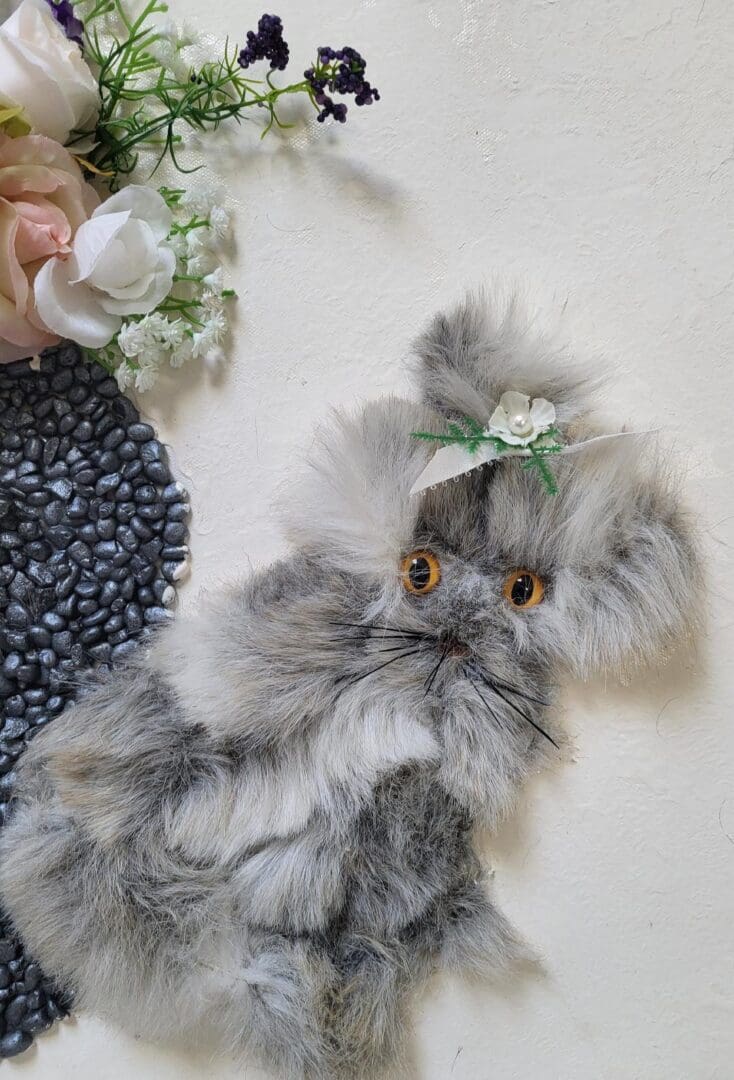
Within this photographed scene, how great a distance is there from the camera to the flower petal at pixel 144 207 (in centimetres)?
80

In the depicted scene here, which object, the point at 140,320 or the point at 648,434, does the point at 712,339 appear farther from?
the point at 140,320

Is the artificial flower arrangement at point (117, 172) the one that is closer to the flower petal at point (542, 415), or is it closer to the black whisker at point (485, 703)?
the flower petal at point (542, 415)

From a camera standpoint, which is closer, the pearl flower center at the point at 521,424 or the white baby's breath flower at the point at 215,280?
the pearl flower center at the point at 521,424

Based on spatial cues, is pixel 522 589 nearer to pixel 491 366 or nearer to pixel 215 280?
pixel 491 366

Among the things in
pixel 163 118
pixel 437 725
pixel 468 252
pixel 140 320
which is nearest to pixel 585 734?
pixel 437 725

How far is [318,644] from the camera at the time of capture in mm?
763

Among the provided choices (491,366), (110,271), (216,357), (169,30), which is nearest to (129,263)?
(110,271)

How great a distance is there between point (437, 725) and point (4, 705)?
47 cm

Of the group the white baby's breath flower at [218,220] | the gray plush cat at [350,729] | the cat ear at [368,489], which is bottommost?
the gray plush cat at [350,729]

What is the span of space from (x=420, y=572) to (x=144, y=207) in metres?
0.47

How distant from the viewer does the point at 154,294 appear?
819 millimetres

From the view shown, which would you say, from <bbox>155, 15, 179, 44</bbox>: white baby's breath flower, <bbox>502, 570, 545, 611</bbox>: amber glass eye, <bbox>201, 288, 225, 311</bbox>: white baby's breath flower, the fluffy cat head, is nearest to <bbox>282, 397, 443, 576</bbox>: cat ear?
the fluffy cat head

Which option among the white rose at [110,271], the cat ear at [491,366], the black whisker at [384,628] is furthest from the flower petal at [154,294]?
the black whisker at [384,628]

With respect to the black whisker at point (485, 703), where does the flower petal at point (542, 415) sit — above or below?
above
